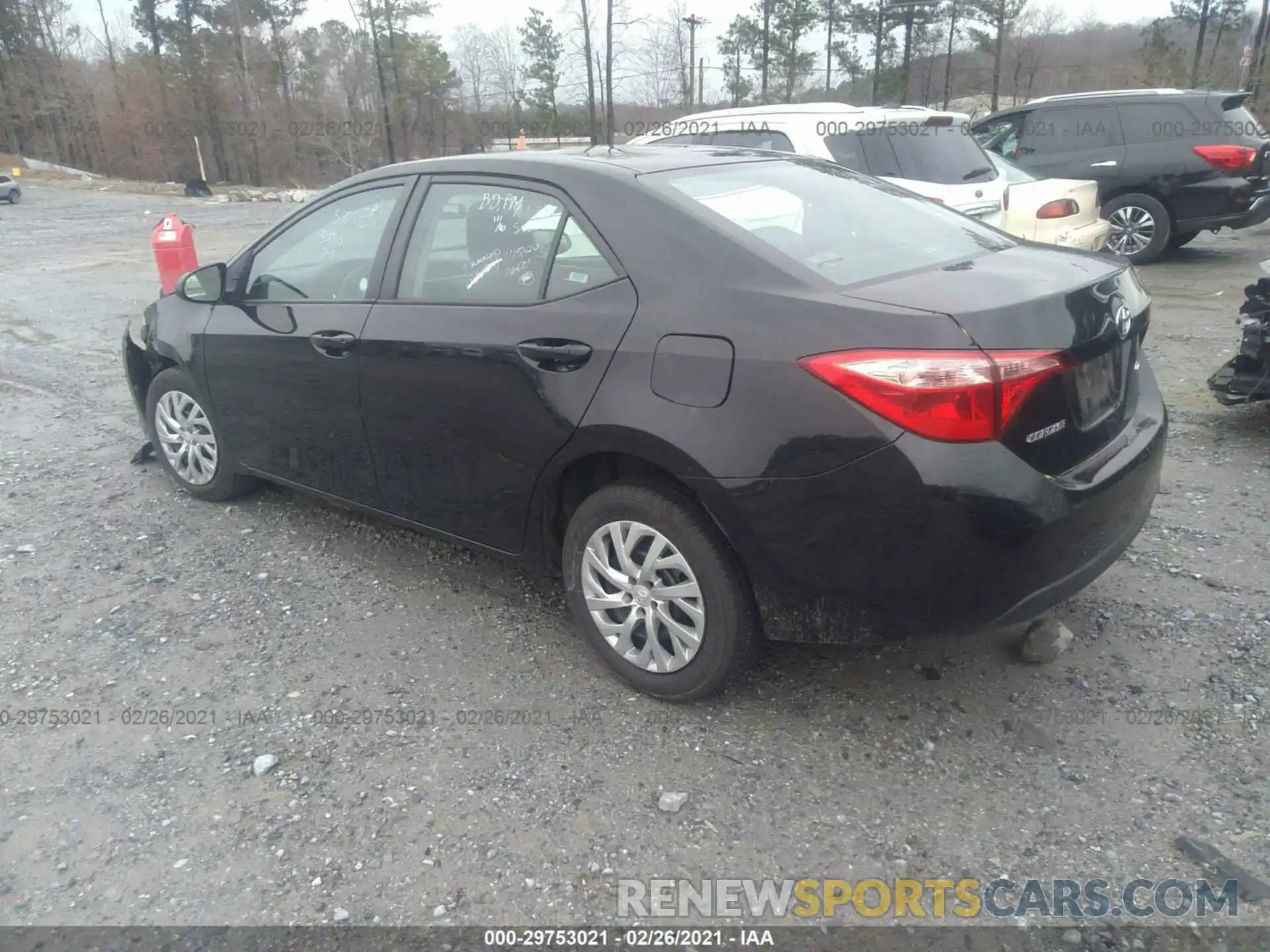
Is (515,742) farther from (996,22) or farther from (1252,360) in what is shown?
(996,22)

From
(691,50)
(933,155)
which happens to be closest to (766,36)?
(691,50)

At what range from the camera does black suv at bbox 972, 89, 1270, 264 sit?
31.5ft

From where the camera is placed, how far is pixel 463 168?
3.46 meters

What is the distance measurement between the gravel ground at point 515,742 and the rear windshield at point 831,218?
1.32 m

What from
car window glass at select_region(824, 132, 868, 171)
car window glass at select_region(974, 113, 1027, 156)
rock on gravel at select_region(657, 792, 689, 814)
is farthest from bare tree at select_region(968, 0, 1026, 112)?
rock on gravel at select_region(657, 792, 689, 814)

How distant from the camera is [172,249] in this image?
943cm

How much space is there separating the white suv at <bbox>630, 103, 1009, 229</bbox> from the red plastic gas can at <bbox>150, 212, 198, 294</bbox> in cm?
494

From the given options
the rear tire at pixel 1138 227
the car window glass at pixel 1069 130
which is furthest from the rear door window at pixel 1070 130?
the rear tire at pixel 1138 227

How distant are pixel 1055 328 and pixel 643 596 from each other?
4.60 ft

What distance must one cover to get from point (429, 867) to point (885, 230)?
2396 millimetres

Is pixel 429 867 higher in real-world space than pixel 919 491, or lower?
lower

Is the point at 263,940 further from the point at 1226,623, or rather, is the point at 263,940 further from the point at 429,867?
the point at 1226,623

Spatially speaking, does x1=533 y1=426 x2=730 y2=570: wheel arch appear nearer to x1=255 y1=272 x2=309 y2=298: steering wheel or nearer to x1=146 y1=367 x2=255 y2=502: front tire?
x1=255 y1=272 x2=309 y2=298: steering wheel

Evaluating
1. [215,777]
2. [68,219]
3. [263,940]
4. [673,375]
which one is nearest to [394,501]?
[215,777]
